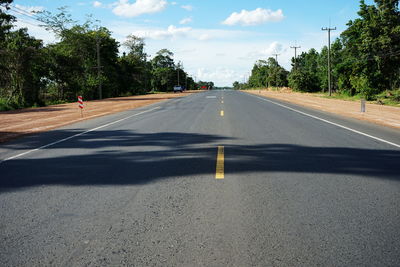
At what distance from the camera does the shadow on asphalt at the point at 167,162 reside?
5.70 metres

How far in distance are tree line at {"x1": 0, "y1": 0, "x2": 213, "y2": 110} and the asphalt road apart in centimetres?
2278

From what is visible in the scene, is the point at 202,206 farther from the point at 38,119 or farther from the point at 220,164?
the point at 38,119

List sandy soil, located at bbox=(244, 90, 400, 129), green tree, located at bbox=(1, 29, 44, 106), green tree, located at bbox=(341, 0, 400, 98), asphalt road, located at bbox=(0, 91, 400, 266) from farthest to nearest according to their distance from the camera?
green tree, located at bbox=(341, 0, 400, 98) → green tree, located at bbox=(1, 29, 44, 106) → sandy soil, located at bbox=(244, 90, 400, 129) → asphalt road, located at bbox=(0, 91, 400, 266)

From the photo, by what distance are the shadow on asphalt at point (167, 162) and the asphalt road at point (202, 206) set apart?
0.02 meters

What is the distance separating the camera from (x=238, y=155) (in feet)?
23.6

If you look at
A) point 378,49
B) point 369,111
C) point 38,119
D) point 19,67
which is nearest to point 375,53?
point 378,49

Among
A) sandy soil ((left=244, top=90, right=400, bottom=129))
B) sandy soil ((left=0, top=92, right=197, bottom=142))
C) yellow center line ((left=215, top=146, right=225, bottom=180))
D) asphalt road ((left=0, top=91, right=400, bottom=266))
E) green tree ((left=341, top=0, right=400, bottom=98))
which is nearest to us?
asphalt road ((left=0, top=91, right=400, bottom=266))

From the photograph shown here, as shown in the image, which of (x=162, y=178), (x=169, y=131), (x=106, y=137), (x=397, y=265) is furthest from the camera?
(x=169, y=131)

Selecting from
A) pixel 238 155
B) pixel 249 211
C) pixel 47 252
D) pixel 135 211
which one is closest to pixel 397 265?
pixel 249 211

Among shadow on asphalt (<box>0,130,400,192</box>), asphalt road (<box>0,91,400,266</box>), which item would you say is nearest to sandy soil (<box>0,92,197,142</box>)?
shadow on asphalt (<box>0,130,400,192</box>)

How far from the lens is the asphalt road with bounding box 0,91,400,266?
10.1ft

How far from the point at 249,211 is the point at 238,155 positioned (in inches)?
125

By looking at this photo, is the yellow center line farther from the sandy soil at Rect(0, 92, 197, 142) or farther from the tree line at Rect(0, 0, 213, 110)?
the tree line at Rect(0, 0, 213, 110)

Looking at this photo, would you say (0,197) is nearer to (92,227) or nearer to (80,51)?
(92,227)
